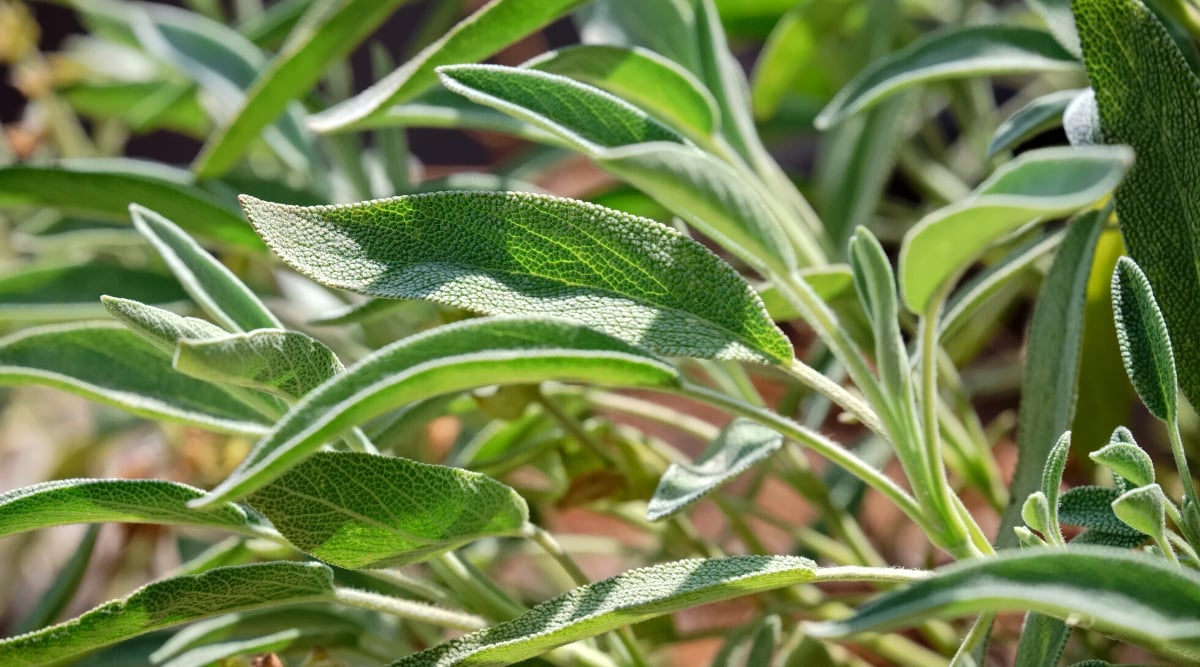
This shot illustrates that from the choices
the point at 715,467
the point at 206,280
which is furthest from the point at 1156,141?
the point at 206,280

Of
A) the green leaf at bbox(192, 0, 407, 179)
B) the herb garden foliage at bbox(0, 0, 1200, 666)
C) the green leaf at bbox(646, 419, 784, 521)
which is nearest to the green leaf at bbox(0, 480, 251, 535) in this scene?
the herb garden foliage at bbox(0, 0, 1200, 666)

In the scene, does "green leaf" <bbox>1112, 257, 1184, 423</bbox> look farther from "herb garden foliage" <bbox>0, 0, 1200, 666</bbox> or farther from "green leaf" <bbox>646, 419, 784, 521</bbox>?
"green leaf" <bbox>646, 419, 784, 521</bbox>

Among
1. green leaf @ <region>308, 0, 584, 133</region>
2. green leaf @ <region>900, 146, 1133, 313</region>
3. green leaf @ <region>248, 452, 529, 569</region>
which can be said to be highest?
green leaf @ <region>308, 0, 584, 133</region>

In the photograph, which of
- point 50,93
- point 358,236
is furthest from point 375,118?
point 50,93

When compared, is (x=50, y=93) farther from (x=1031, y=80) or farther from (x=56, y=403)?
(x=1031, y=80)

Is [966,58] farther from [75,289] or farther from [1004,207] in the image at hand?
[75,289]
